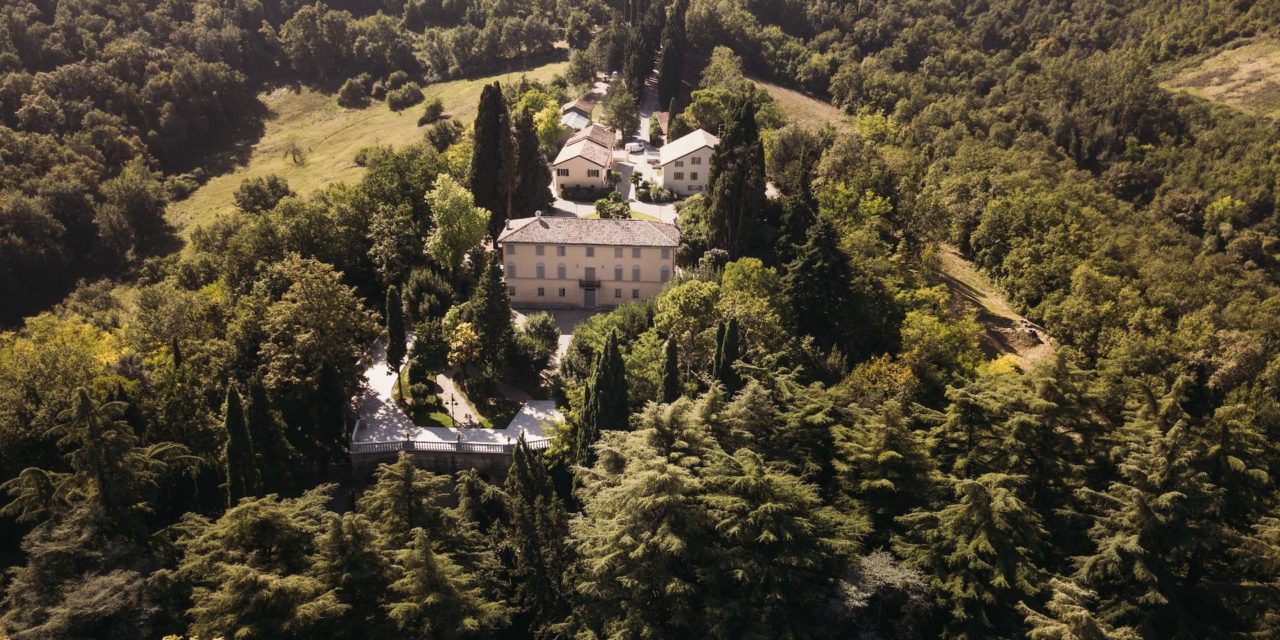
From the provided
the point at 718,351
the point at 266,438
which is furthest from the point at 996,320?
the point at 266,438

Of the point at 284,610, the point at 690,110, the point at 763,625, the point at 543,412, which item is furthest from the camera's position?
the point at 690,110

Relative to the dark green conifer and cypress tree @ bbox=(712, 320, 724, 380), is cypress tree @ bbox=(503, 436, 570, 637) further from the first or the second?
the dark green conifer

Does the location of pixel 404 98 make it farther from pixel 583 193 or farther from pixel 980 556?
pixel 980 556

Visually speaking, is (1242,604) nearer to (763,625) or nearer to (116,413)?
(763,625)

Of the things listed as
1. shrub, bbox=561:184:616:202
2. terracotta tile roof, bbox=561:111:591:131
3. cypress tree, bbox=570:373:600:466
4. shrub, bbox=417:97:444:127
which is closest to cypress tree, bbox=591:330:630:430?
cypress tree, bbox=570:373:600:466

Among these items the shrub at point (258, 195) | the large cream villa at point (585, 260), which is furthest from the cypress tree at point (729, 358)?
the shrub at point (258, 195)

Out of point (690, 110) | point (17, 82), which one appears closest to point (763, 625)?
point (690, 110)

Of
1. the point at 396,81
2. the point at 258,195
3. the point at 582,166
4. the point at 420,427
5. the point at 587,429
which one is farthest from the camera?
the point at 396,81
